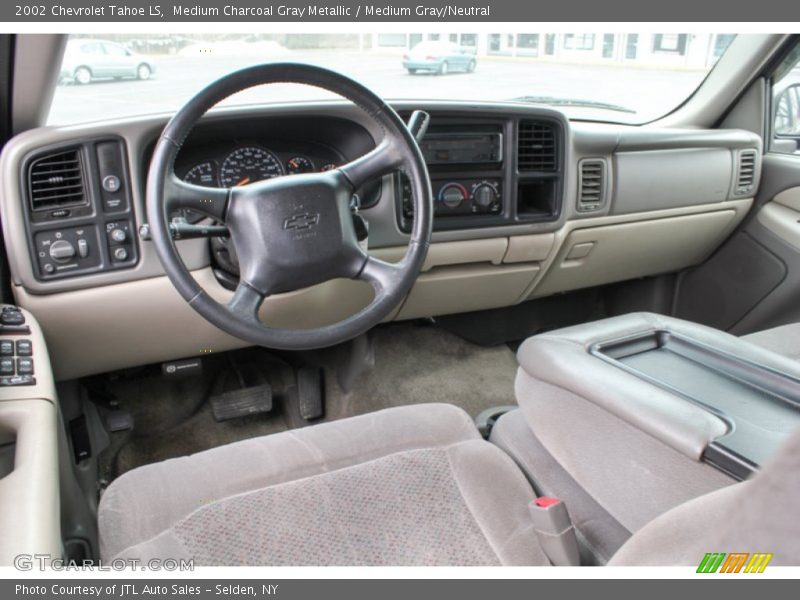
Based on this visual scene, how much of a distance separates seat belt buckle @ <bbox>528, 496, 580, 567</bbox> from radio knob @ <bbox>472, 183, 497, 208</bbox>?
1.08 meters

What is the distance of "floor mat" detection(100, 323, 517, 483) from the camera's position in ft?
6.81

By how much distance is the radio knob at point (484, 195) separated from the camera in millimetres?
2016

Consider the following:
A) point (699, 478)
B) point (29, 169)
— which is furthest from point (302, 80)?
point (699, 478)

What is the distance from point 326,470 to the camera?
1.28 metres

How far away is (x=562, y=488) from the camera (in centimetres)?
127

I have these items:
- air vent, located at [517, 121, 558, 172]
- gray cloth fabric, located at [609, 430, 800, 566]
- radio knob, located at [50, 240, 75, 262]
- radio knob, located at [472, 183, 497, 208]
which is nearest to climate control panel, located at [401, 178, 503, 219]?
radio knob, located at [472, 183, 497, 208]

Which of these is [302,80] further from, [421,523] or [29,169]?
[421,523]

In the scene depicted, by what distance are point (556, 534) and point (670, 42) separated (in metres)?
1.39

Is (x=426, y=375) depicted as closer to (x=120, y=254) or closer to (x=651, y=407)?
(x=120, y=254)

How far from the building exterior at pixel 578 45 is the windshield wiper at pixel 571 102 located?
0.25 meters

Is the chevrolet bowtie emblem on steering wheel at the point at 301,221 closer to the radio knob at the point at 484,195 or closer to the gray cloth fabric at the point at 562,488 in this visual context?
the gray cloth fabric at the point at 562,488

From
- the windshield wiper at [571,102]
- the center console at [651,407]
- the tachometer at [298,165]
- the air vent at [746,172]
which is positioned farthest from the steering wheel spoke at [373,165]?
the air vent at [746,172]

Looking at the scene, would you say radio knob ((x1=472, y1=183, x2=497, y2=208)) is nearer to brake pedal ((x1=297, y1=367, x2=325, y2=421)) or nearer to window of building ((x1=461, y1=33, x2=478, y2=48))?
window of building ((x1=461, y1=33, x2=478, y2=48))

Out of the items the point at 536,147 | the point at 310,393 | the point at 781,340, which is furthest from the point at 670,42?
the point at 310,393
